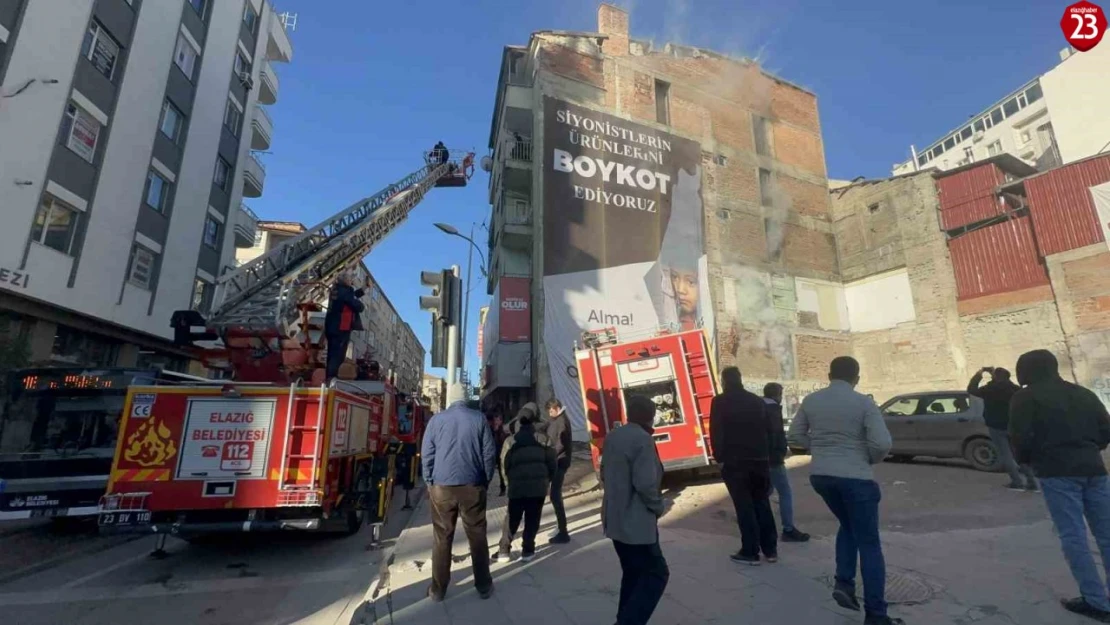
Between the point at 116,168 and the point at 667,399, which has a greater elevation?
the point at 116,168

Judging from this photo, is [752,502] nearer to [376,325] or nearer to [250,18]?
[250,18]

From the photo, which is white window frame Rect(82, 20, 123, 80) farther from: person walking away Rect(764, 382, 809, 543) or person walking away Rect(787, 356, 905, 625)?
person walking away Rect(787, 356, 905, 625)

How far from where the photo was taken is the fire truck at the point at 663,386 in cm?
875

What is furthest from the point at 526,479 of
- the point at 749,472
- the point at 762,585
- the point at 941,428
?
the point at 941,428

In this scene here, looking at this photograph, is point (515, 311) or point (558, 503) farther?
point (515, 311)

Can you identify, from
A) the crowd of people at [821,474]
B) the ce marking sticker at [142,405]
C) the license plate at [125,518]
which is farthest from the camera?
the ce marking sticker at [142,405]

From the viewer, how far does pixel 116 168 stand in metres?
15.3

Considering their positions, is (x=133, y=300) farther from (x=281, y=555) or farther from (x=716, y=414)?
(x=716, y=414)

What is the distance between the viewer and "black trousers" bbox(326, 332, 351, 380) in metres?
8.52

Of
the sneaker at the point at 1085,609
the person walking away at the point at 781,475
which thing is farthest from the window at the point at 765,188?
the sneaker at the point at 1085,609

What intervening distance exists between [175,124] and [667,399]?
19824 mm

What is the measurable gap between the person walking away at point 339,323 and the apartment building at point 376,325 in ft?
47.8

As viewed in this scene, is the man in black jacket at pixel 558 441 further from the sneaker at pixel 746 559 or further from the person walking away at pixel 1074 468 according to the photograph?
the person walking away at pixel 1074 468

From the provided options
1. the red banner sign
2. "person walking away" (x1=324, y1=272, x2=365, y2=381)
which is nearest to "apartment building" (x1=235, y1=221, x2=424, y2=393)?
the red banner sign
